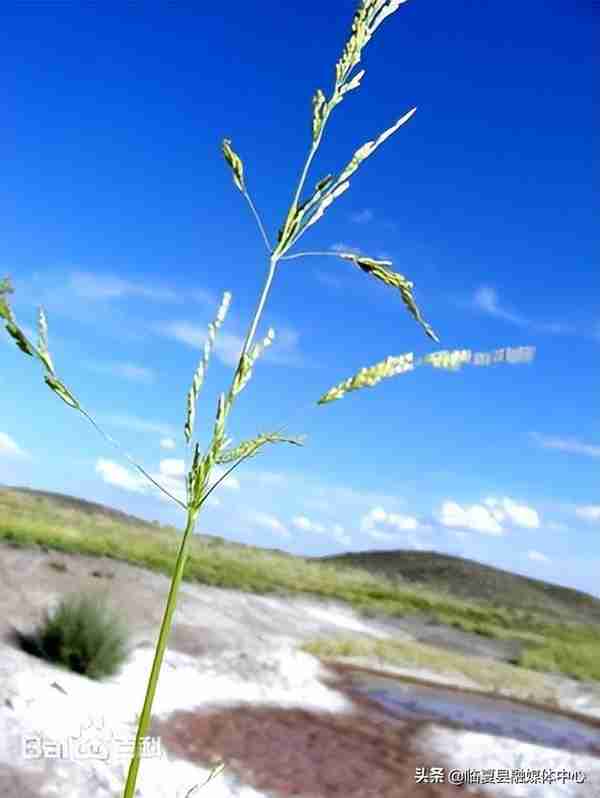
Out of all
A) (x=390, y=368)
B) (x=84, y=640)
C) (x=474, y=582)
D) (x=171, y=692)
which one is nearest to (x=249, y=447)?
(x=390, y=368)

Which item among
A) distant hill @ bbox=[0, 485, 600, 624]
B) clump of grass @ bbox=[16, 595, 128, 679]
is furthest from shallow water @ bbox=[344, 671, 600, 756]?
distant hill @ bbox=[0, 485, 600, 624]

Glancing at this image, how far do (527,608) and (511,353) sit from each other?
182 ft

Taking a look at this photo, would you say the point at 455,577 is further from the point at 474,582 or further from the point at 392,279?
the point at 392,279

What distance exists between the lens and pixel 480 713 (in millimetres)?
15805

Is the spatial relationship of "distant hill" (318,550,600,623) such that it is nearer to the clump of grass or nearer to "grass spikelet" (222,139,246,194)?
the clump of grass

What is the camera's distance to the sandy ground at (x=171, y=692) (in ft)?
29.5

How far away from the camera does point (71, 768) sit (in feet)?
28.6

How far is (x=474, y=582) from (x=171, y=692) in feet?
159

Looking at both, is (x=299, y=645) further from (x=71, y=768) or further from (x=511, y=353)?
(x=511, y=353)

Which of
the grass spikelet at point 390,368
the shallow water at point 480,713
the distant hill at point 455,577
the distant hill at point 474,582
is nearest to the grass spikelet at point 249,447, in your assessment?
the grass spikelet at point 390,368

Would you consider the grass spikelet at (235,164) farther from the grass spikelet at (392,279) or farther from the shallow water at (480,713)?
the shallow water at (480,713)

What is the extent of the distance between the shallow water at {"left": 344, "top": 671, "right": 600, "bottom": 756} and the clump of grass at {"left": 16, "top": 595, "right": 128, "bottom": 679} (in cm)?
452

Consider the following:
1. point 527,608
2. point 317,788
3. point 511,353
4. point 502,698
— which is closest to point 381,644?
point 502,698

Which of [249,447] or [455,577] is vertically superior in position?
[455,577]
